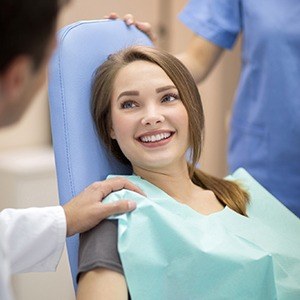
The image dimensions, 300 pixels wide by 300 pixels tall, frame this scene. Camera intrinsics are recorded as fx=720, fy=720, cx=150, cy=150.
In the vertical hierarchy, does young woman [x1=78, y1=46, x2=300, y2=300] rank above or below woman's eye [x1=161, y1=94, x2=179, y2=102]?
below

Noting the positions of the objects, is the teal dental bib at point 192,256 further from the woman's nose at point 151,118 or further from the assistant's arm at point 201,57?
the assistant's arm at point 201,57

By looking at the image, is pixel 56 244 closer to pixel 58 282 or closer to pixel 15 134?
pixel 58 282

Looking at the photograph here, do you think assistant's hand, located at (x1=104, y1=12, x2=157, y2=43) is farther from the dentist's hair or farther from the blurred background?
the blurred background

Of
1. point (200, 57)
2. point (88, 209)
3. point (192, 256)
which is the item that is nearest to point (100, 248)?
point (88, 209)

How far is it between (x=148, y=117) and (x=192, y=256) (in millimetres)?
315

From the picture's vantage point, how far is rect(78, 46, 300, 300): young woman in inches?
55.9

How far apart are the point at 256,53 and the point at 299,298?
0.69 meters

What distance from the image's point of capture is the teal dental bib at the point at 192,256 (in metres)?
1.43

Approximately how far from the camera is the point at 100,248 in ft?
4.65

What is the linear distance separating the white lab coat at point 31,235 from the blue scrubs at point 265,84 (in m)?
0.74

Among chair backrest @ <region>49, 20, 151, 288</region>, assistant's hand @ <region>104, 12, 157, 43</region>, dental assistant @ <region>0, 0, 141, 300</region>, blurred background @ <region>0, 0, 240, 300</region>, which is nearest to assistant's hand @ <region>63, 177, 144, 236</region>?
dental assistant @ <region>0, 0, 141, 300</region>

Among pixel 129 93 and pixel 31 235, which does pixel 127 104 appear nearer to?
pixel 129 93

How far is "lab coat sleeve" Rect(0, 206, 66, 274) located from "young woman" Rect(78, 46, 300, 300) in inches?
2.9

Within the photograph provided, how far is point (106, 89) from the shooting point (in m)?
1.64
